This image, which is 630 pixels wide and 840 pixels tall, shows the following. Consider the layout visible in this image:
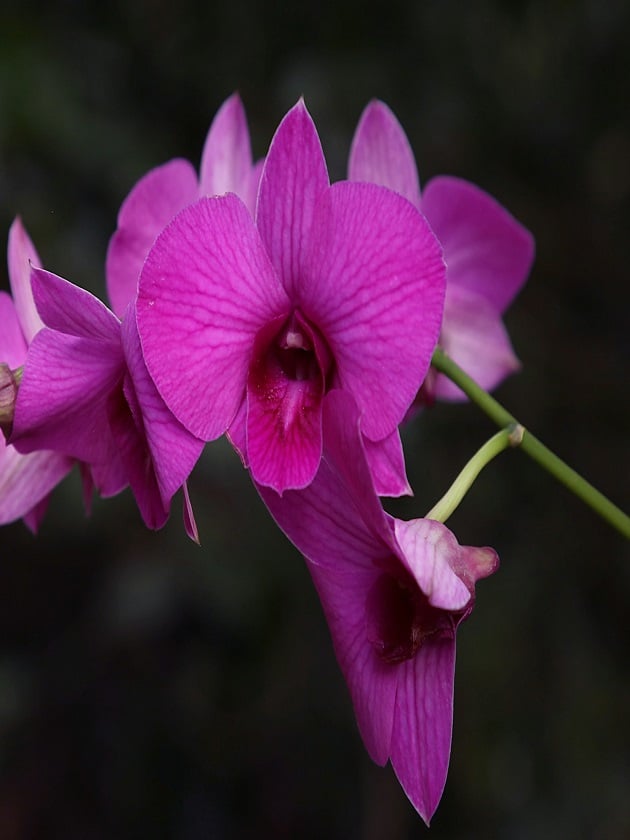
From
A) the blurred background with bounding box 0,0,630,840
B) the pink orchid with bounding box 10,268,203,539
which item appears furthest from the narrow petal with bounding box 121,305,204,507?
the blurred background with bounding box 0,0,630,840

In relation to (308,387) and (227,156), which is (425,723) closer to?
(308,387)

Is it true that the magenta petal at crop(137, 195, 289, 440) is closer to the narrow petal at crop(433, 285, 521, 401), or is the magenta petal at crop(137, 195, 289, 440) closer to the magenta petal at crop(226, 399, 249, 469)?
the magenta petal at crop(226, 399, 249, 469)

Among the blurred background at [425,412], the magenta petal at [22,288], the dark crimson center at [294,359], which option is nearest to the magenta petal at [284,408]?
the dark crimson center at [294,359]

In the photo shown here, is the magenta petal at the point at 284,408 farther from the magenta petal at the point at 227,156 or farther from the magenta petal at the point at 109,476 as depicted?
the magenta petal at the point at 227,156

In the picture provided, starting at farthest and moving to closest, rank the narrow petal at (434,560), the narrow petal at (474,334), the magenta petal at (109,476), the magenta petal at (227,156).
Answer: the narrow petal at (474,334) → the magenta petal at (227,156) → the magenta petal at (109,476) → the narrow petal at (434,560)

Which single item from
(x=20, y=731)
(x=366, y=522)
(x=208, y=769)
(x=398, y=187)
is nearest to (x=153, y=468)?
(x=366, y=522)

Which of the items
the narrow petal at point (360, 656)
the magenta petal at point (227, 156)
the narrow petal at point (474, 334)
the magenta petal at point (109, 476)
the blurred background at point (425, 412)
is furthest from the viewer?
the blurred background at point (425, 412)
